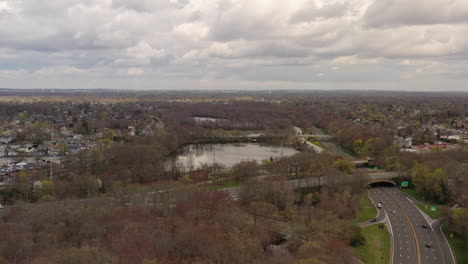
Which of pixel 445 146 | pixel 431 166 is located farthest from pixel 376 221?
pixel 445 146

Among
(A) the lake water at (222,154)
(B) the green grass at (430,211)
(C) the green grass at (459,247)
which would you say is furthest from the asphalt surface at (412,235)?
(A) the lake water at (222,154)

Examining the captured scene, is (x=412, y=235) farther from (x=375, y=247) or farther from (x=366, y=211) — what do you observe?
(x=366, y=211)

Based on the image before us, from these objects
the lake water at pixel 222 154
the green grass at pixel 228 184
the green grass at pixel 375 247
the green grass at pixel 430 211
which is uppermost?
the lake water at pixel 222 154

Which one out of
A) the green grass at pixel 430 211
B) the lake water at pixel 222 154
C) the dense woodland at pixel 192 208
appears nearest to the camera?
the dense woodland at pixel 192 208

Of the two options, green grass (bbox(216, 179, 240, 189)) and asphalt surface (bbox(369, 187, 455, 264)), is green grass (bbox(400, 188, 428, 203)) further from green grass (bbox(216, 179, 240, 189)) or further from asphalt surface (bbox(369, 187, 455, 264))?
green grass (bbox(216, 179, 240, 189))

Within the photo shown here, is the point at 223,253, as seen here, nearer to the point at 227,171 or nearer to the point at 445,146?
the point at 227,171

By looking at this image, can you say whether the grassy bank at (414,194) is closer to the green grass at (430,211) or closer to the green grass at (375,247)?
the green grass at (430,211)
